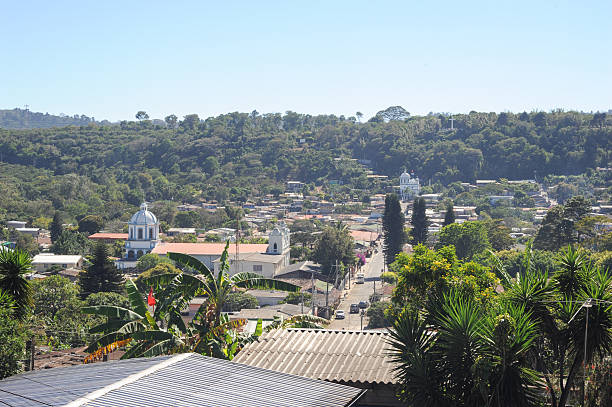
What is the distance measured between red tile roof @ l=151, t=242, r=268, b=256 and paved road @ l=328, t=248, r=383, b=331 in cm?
717

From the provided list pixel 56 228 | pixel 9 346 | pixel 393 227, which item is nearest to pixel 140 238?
pixel 56 228

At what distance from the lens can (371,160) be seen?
393 ft

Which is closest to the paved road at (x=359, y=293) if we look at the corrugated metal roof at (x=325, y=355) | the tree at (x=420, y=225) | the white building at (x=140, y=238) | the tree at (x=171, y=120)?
the tree at (x=420, y=225)

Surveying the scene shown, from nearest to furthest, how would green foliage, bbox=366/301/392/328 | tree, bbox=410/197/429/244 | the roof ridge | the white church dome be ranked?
the roof ridge → green foliage, bbox=366/301/392/328 → tree, bbox=410/197/429/244 → the white church dome

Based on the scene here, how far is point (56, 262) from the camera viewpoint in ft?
151

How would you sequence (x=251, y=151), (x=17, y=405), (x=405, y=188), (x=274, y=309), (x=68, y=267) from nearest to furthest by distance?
(x=17, y=405) < (x=274, y=309) < (x=68, y=267) < (x=405, y=188) < (x=251, y=151)

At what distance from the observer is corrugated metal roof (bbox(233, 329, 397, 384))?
847cm

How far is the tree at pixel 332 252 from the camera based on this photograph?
150 feet

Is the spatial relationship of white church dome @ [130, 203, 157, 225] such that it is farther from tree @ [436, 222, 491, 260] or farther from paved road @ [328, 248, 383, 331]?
tree @ [436, 222, 491, 260]

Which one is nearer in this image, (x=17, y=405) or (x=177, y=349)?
(x=17, y=405)

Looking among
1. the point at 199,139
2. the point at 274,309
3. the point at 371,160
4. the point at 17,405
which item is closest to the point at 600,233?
the point at 274,309

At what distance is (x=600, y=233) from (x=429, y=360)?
128ft

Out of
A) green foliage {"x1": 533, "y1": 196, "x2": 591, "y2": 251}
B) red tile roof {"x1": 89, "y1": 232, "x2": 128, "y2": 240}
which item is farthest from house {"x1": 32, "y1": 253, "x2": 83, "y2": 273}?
green foliage {"x1": 533, "y1": 196, "x2": 591, "y2": 251}

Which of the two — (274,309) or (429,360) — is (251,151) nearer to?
(274,309)
